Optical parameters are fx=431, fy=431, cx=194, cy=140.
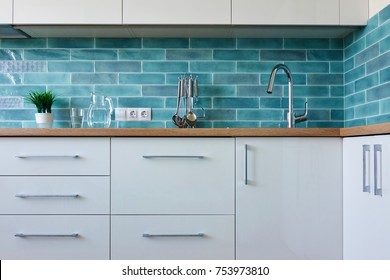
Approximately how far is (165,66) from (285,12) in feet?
2.58

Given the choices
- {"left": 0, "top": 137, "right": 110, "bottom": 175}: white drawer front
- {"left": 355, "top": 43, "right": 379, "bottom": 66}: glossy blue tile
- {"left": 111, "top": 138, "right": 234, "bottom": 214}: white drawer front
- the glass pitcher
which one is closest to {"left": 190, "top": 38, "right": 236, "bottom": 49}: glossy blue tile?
the glass pitcher

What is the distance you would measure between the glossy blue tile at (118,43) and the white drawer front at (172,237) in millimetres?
1134

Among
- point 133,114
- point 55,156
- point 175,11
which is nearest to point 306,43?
point 175,11

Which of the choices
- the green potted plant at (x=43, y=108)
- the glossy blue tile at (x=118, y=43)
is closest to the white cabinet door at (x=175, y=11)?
the glossy blue tile at (x=118, y=43)

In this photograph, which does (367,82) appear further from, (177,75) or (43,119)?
(43,119)

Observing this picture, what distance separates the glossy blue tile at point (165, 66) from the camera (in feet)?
8.74

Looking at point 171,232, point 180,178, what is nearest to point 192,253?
point 171,232

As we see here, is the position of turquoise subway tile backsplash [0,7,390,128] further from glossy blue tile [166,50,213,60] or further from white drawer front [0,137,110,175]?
white drawer front [0,137,110,175]

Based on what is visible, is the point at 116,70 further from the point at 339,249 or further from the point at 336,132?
the point at 339,249

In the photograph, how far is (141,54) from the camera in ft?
8.74

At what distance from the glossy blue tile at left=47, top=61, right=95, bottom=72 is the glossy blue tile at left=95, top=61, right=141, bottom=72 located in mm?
47

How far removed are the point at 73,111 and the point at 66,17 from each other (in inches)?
21.2

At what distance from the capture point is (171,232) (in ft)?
6.73

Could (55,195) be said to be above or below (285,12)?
below
